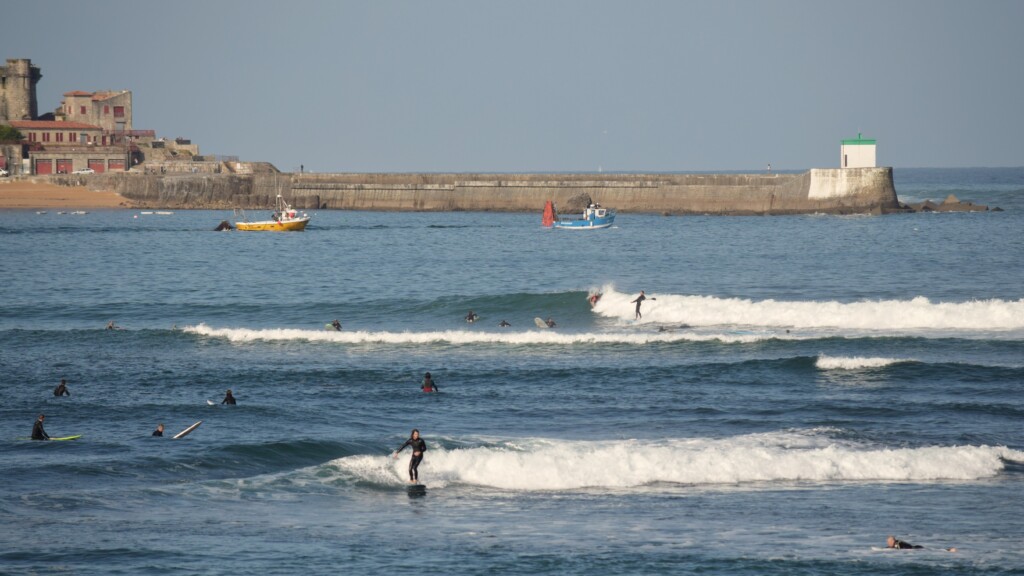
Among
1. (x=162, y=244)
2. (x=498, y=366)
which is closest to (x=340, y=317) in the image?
(x=498, y=366)

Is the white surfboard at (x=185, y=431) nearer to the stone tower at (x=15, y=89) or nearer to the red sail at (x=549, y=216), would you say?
the red sail at (x=549, y=216)

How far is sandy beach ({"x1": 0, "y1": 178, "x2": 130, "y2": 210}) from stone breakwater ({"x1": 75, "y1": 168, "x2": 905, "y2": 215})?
4.99ft

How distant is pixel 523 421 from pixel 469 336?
37.8 feet

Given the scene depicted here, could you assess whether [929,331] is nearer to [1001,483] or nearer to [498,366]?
[498,366]

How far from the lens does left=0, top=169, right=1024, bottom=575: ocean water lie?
16719mm

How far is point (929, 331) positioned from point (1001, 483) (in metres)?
17.5

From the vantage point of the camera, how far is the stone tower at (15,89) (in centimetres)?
13112

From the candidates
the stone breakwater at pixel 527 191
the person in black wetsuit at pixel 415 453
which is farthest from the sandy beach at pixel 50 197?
the person in black wetsuit at pixel 415 453

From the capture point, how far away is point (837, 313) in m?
38.4

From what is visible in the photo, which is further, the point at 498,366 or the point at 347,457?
the point at 498,366

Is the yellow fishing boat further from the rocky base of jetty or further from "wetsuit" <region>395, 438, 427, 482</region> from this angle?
"wetsuit" <region>395, 438, 427, 482</region>

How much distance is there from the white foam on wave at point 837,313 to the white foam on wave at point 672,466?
661 inches

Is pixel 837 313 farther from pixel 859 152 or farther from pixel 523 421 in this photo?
pixel 859 152

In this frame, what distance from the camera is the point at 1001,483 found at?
64.5ft
